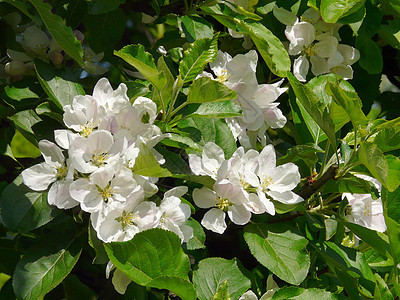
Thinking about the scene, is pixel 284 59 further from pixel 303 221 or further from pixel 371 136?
pixel 303 221

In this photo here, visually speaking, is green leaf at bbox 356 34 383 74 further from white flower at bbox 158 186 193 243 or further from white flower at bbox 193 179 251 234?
white flower at bbox 158 186 193 243

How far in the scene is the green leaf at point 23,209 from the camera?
1204mm

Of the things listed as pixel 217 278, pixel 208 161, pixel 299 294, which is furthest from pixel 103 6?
pixel 299 294

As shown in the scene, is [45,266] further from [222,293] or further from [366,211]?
[366,211]

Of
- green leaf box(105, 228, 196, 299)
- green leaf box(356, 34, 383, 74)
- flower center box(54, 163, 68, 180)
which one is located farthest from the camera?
green leaf box(356, 34, 383, 74)

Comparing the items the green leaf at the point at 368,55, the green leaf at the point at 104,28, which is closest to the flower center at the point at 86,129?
the green leaf at the point at 104,28

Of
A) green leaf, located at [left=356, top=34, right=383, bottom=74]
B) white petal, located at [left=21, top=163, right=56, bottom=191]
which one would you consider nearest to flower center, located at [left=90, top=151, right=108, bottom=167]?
white petal, located at [left=21, top=163, right=56, bottom=191]

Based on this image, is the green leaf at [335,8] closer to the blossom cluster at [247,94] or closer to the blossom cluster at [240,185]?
the blossom cluster at [247,94]

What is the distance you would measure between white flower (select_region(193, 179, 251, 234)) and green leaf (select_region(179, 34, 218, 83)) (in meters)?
0.25

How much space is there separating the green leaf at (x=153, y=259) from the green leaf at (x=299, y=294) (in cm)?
22

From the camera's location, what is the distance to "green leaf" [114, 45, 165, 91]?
3.84 ft

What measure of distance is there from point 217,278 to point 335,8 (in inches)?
29.1

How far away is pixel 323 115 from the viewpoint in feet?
4.20

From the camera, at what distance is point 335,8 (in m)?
1.49
